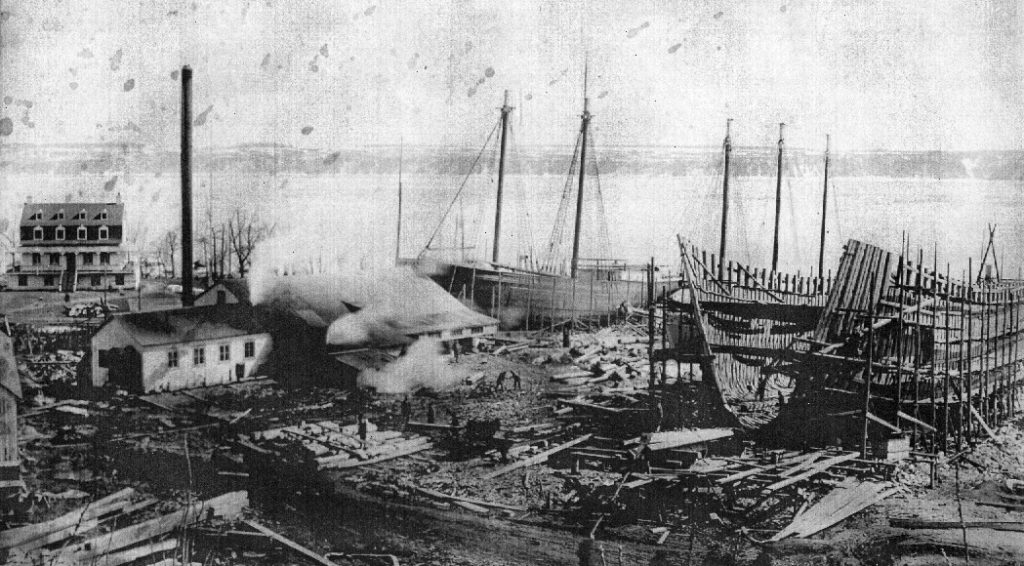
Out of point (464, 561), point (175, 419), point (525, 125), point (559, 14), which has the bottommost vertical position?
point (464, 561)

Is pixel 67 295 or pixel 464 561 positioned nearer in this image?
pixel 464 561

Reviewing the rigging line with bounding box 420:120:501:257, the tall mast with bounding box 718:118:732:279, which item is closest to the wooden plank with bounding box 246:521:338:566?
the rigging line with bounding box 420:120:501:257

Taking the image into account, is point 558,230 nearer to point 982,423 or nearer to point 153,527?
point 982,423

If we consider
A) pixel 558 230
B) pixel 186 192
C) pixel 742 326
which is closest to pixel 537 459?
pixel 558 230

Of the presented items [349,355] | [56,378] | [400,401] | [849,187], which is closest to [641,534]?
[400,401]

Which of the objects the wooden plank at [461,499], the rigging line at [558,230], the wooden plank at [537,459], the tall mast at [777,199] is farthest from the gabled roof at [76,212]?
the tall mast at [777,199]

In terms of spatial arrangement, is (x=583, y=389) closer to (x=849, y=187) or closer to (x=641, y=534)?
(x=641, y=534)
